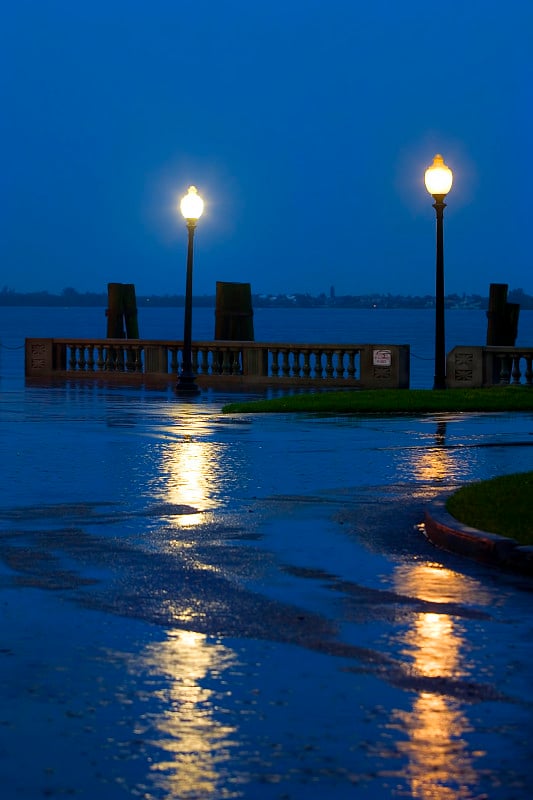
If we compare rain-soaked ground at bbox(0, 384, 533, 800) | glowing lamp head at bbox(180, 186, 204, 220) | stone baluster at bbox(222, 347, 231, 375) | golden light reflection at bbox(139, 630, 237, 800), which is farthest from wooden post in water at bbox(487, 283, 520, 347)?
golden light reflection at bbox(139, 630, 237, 800)

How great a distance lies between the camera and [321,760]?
20.0 feet

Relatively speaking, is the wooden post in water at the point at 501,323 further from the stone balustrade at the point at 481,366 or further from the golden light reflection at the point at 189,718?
the golden light reflection at the point at 189,718

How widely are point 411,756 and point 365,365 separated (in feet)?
103

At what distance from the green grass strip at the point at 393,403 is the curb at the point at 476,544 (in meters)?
14.8

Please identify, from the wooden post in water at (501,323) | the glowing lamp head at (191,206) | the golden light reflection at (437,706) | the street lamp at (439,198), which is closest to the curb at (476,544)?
the golden light reflection at (437,706)

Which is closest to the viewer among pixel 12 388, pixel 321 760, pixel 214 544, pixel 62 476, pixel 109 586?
pixel 321 760

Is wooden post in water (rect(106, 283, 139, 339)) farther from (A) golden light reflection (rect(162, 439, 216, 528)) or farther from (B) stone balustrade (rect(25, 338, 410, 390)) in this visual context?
(A) golden light reflection (rect(162, 439, 216, 528))

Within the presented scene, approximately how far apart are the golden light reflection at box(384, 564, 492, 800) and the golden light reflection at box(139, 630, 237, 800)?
730 millimetres

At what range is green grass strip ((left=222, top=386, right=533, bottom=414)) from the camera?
27.4m

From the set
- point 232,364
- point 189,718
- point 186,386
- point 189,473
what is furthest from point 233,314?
point 189,718

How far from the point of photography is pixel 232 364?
133ft

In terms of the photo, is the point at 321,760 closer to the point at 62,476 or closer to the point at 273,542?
the point at 273,542

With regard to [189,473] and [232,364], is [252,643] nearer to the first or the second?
[189,473]

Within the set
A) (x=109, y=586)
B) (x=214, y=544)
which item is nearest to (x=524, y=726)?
(x=109, y=586)
